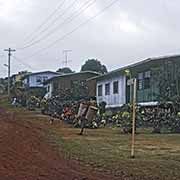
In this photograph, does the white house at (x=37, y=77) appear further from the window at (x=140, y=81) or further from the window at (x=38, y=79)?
the window at (x=140, y=81)

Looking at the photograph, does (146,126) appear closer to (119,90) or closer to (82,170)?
(119,90)

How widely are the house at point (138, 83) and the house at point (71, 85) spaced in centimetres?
199

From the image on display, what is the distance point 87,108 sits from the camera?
2725cm

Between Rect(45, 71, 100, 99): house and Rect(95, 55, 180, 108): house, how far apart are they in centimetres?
199

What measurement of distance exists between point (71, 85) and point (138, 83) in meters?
16.5

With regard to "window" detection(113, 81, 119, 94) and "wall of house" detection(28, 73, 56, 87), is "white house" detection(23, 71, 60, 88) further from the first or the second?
"window" detection(113, 81, 119, 94)

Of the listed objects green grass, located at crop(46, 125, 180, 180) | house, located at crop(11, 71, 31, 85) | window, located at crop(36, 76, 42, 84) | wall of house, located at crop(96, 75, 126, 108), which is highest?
house, located at crop(11, 71, 31, 85)

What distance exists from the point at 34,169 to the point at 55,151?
4.57 m

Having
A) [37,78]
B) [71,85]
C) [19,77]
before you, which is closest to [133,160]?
[71,85]

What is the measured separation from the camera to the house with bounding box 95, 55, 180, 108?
1326 inches

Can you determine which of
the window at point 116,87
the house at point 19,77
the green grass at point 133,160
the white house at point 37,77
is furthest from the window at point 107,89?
the house at point 19,77

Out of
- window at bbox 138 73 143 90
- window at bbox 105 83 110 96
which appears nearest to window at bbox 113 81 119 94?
window at bbox 105 83 110 96

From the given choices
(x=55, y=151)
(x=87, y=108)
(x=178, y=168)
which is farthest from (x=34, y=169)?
(x=87, y=108)

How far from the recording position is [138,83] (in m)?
39.8
